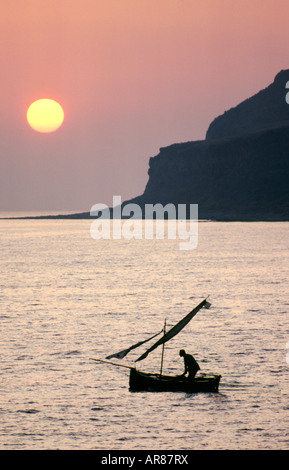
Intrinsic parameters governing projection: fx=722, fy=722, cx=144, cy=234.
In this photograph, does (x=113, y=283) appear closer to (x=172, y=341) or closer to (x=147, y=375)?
(x=172, y=341)

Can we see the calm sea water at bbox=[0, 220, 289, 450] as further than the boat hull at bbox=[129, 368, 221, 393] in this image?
No

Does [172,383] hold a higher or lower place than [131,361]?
lower

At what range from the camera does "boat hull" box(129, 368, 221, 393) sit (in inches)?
1348

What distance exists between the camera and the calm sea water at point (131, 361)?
29.2 meters

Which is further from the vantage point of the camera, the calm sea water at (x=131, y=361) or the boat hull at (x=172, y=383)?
the boat hull at (x=172, y=383)

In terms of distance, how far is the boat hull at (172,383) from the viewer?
3425 cm

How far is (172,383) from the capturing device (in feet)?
112

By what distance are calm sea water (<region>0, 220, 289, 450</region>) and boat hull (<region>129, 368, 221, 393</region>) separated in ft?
1.42

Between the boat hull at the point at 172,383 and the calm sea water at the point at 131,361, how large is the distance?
0.43 metres

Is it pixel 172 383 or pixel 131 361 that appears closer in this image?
pixel 172 383

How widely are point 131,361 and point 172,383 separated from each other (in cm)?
867
